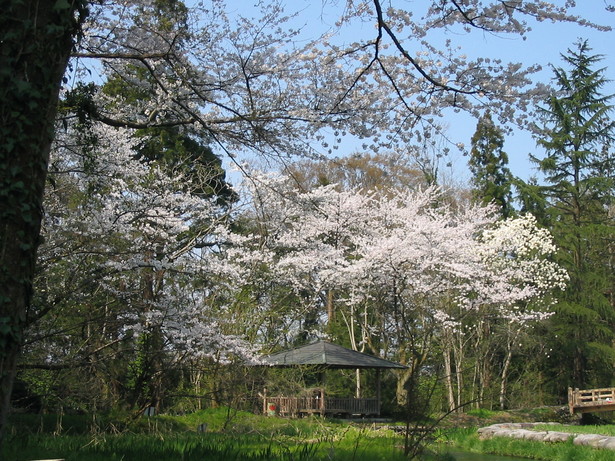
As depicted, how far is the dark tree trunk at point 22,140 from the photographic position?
9.39 feet

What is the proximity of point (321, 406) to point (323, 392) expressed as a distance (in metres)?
0.36

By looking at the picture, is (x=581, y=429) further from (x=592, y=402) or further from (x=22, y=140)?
(x=22, y=140)

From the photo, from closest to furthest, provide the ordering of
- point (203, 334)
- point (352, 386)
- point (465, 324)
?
point (203, 334), point (352, 386), point (465, 324)

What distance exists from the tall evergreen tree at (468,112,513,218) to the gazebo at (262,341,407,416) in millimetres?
12788

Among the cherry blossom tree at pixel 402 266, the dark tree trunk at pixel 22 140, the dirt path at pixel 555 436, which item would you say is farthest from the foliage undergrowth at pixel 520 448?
the dark tree trunk at pixel 22 140

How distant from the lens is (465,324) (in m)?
23.2

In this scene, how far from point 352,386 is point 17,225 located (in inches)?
777

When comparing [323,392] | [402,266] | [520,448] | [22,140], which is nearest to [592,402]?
[402,266]

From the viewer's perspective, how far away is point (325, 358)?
16719 millimetres

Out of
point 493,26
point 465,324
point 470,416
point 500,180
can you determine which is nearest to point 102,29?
point 493,26

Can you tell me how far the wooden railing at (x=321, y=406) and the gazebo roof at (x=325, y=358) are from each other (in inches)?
38.7

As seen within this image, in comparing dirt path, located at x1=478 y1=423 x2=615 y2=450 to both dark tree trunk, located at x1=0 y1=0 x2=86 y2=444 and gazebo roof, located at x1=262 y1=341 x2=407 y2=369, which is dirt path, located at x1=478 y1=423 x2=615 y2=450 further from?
dark tree trunk, located at x1=0 y1=0 x2=86 y2=444

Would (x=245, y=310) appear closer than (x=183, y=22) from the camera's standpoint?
No

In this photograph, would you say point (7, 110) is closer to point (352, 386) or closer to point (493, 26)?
point (493, 26)
